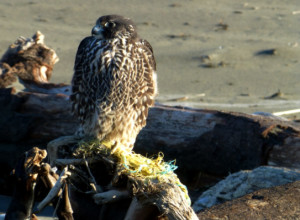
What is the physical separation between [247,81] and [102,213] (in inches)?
231

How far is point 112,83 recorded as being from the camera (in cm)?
398

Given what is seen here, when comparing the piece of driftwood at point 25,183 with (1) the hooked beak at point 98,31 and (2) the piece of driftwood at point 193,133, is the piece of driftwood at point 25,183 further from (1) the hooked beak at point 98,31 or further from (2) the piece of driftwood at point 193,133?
(2) the piece of driftwood at point 193,133

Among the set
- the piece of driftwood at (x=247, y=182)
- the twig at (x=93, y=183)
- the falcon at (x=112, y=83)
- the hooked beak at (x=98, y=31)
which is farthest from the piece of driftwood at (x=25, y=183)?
the piece of driftwood at (x=247, y=182)

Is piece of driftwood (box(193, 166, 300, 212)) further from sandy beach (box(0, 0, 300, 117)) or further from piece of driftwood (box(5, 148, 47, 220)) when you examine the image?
sandy beach (box(0, 0, 300, 117))

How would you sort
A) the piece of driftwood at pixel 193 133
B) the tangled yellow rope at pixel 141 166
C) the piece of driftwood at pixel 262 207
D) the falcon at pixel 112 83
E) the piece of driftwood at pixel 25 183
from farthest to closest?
the piece of driftwood at pixel 193 133
the falcon at pixel 112 83
the piece of driftwood at pixel 262 207
the tangled yellow rope at pixel 141 166
the piece of driftwood at pixel 25 183

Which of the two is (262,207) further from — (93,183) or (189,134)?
(189,134)

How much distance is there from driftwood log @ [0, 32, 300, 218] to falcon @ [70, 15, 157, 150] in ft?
3.52

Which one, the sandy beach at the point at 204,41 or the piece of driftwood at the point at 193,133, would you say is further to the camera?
the sandy beach at the point at 204,41

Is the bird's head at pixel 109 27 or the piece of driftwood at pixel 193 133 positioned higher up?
the bird's head at pixel 109 27

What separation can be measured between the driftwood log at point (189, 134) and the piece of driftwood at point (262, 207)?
4.28 ft

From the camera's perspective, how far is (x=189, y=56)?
9.77m

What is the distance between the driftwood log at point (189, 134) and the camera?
5.13m

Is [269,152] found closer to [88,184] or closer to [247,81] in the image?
[88,184]

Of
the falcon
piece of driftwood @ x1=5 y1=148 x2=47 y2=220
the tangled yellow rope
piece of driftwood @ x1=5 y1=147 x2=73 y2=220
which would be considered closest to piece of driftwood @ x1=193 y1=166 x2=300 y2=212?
the falcon
